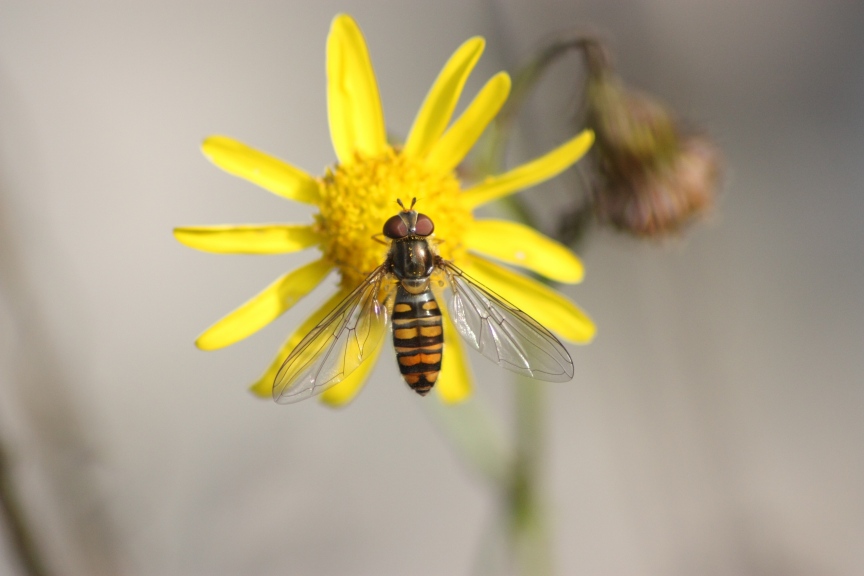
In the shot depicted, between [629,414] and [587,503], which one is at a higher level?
[629,414]

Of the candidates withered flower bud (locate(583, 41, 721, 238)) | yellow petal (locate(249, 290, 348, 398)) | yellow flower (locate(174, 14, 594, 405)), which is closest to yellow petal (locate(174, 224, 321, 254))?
yellow flower (locate(174, 14, 594, 405))

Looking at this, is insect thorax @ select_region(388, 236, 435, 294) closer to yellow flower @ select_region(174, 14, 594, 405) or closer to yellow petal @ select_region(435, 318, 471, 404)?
yellow flower @ select_region(174, 14, 594, 405)

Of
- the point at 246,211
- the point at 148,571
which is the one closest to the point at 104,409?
the point at 148,571

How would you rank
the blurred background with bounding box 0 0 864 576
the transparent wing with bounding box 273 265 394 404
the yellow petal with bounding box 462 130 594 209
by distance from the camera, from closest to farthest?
the transparent wing with bounding box 273 265 394 404
the yellow petal with bounding box 462 130 594 209
the blurred background with bounding box 0 0 864 576

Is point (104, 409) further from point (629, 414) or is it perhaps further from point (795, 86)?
point (795, 86)

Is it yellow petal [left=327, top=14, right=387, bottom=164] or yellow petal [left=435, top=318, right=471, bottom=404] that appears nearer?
yellow petal [left=327, top=14, right=387, bottom=164]

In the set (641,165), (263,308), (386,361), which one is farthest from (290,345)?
(386,361)

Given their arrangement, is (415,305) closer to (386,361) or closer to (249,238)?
(249,238)
